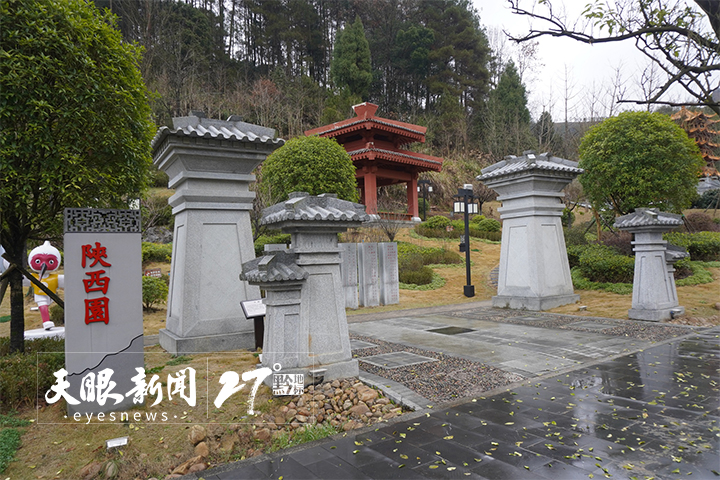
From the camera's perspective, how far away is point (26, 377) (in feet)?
14.0

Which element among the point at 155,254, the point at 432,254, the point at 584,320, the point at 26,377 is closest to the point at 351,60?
the point at 432,254

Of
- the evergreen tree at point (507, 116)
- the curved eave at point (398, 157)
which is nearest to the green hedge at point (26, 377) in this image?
the curved eave at point (398, 157)

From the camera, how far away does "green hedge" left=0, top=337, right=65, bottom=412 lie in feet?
13.5

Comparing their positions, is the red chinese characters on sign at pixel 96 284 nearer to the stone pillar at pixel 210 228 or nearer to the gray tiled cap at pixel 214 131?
the stone pillar at pixel 210 228

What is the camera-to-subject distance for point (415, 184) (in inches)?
1023

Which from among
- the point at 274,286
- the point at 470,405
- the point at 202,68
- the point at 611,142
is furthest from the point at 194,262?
the point at 202,68

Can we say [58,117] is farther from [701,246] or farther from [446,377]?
[701,246]

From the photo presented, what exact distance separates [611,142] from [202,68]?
27.1 meters

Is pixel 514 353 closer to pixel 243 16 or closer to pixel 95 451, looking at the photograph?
pixel 95 451

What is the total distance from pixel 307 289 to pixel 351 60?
32894 millimetres

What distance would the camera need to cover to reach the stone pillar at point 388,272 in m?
12.5

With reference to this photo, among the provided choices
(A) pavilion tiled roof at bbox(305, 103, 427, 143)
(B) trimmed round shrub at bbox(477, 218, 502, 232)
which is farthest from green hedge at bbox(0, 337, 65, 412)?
(B) trimmed round shrub at bbox(477, 218, 502, 232)

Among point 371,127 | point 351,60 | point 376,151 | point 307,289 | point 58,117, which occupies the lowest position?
point 307,289

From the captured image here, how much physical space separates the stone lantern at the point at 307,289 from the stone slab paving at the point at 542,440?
3.97ft
